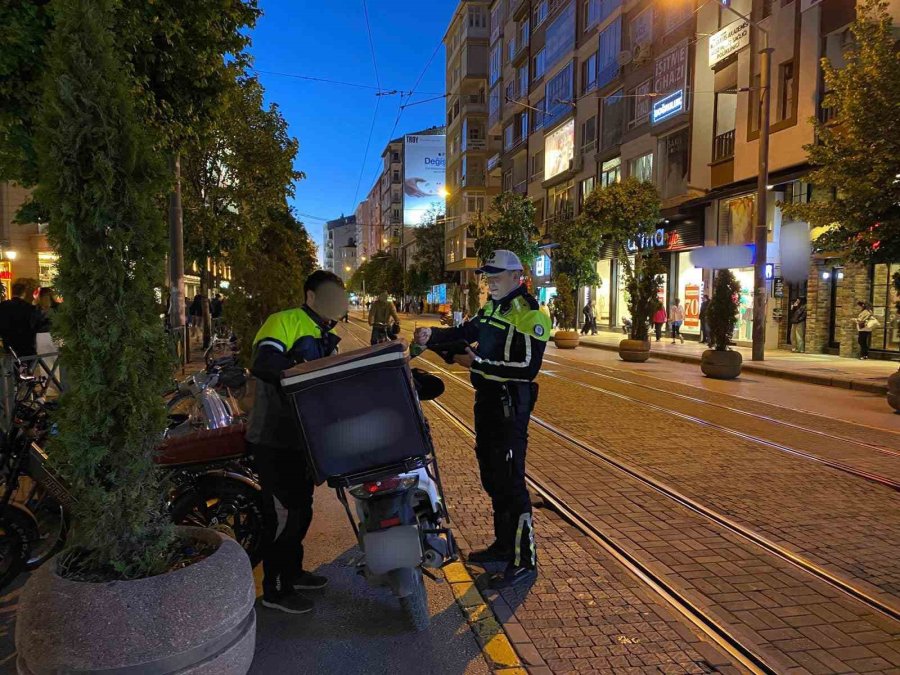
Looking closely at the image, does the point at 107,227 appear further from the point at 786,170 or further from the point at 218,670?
the point at 786,170

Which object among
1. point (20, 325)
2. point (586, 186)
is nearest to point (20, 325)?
point (20, 325)

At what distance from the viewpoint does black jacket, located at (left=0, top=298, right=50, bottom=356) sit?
8.49 meters

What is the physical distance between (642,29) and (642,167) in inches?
244

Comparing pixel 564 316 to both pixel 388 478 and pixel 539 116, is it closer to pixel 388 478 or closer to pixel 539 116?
pixel 539 116

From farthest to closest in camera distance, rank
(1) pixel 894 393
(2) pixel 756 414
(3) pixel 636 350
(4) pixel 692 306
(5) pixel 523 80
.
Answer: (5) pixel 523 80 → (4) pixel 692 306 → (3) pixel 636 350 → (1) pixel 894 393 → (2) pixel 756 414

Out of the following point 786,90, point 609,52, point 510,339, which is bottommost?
point 510,339

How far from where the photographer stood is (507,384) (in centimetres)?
415

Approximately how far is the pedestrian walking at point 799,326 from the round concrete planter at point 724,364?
730 cm

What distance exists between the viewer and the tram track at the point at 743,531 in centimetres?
402

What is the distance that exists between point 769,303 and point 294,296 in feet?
63.4

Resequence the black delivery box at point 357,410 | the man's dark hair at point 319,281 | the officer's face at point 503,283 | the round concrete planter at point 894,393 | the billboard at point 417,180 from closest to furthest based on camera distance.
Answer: the black delivery box at point 357,410 → the man's dark hair at point 319,281 → the officer's face at point 503,283 → the round concrete planter at point 894,393 → the billboard at point 417,180

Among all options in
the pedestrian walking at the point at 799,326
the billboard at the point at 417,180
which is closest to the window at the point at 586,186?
the pedestrian walking at the point at 799,326

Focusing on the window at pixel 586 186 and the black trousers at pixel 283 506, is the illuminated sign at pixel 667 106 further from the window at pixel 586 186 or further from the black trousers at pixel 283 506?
the black trousers at pixel 283 506

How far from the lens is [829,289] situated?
21.3 metres
